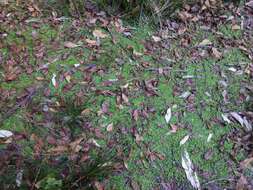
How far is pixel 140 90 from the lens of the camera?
351 cm

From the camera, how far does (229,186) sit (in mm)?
2998

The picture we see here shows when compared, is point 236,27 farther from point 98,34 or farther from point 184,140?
point 184,140

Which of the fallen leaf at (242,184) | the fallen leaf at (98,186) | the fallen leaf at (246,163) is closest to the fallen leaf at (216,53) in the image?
the fallen leaf at (246,163)

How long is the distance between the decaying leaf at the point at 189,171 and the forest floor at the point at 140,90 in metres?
0.02

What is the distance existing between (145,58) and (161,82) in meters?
0.35

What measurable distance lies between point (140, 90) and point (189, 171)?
0.92m

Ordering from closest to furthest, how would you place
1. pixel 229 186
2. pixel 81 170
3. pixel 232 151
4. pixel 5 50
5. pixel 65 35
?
1. pixel 81 170
2. pixel 229 186
3. pixel 232 151
4. pixel 5 50
5. pixel 65 35

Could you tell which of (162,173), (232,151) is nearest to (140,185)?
(162,173)

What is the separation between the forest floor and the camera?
306 cm

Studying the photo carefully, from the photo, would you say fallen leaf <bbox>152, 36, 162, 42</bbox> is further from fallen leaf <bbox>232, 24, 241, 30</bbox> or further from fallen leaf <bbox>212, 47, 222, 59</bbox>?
fallen leaf <bbox>232, 24, 241, 30</bbox>

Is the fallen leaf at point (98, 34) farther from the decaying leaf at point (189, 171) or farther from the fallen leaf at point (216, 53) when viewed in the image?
the decaying leaf at point (189, 171)

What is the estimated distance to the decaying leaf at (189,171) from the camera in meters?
2.97

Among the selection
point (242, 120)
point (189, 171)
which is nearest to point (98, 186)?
point (189, 171)

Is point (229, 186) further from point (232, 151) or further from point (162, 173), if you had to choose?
point (162, 173)
